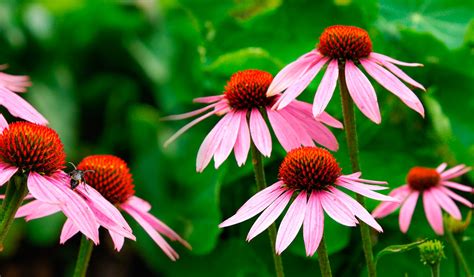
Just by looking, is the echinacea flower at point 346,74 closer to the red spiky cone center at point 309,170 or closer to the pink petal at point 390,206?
the red spiky cone center at point 309,170

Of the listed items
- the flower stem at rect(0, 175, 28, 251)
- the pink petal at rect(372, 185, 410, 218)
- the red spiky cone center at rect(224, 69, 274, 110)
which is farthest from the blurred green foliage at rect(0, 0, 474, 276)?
the flower stem at rect(0, 175, 28, 251)

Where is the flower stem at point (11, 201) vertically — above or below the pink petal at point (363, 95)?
Result: below

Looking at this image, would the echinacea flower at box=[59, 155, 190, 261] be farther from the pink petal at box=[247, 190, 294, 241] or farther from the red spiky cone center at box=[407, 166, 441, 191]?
the red spiky cone center at box=[407, 166, 441, 191]

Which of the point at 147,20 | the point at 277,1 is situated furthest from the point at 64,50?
the point at 277,1

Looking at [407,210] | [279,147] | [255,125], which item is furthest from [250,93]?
[279,147]

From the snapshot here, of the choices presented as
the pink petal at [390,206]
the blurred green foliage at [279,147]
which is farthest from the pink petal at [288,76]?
the blurred green foliage at [279,147]

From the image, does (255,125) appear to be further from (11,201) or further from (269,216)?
(11,201)
